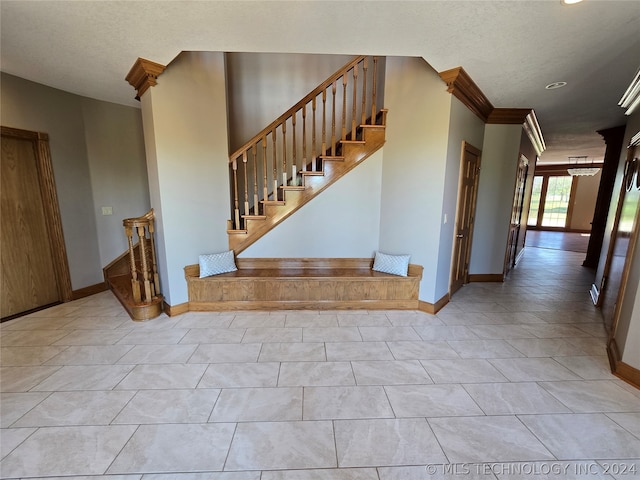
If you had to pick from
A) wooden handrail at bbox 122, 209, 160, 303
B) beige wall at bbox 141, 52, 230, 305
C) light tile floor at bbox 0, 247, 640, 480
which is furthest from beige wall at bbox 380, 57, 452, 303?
wooden handrail at bbox 122, 209, 160, 303

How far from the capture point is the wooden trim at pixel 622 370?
207cm

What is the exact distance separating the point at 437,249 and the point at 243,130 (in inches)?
134

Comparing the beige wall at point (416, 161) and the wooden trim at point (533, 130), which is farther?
the wooden trim at point (533, 130)

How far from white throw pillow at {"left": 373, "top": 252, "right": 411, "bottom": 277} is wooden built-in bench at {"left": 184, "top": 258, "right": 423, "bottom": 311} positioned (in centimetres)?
8

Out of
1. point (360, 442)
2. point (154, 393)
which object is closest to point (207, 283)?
point (154, 393)

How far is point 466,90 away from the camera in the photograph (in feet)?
9.83

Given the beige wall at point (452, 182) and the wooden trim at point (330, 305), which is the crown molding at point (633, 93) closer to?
the beige wall at point (452, 182)

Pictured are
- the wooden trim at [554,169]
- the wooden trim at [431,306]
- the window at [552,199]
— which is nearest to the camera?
the wooden trim at [431,306]

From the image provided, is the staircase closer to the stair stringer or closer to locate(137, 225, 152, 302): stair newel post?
the stair stringer

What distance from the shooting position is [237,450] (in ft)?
5.08

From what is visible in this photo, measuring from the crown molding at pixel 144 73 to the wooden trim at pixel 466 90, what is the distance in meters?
2.72

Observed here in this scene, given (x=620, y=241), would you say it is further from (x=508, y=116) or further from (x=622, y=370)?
(x=508, y=116)

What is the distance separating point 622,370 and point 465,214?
88.3 inches

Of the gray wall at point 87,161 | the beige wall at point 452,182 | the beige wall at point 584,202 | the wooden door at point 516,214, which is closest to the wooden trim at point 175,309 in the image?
the gray wall at point 87,161
